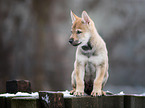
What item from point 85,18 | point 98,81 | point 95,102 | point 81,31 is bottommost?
point 95,102

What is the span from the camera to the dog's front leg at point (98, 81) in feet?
12.5

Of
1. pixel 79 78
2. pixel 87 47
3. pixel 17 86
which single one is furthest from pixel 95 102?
pixel 17 86

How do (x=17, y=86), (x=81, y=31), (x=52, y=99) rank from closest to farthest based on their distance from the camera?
(x=52, y=99) → (x=81, y=31) → (x=17, y=86)

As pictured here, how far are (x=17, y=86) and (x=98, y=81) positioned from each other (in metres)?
2.14

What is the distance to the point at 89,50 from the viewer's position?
12.6 ft

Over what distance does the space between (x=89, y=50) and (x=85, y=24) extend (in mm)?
465

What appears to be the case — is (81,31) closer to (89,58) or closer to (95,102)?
(89,58)

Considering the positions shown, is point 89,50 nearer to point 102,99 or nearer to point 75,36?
point 75,36

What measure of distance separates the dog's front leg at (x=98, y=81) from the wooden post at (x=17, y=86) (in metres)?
2.02

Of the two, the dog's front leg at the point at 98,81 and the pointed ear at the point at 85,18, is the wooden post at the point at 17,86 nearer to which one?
the dog's front leg at the point at 98,81

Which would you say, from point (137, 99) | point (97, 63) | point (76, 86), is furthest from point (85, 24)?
point (137, 99)

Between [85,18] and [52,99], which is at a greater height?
[85,18]

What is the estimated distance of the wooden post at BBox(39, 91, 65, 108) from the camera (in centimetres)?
336

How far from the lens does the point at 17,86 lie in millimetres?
5039
